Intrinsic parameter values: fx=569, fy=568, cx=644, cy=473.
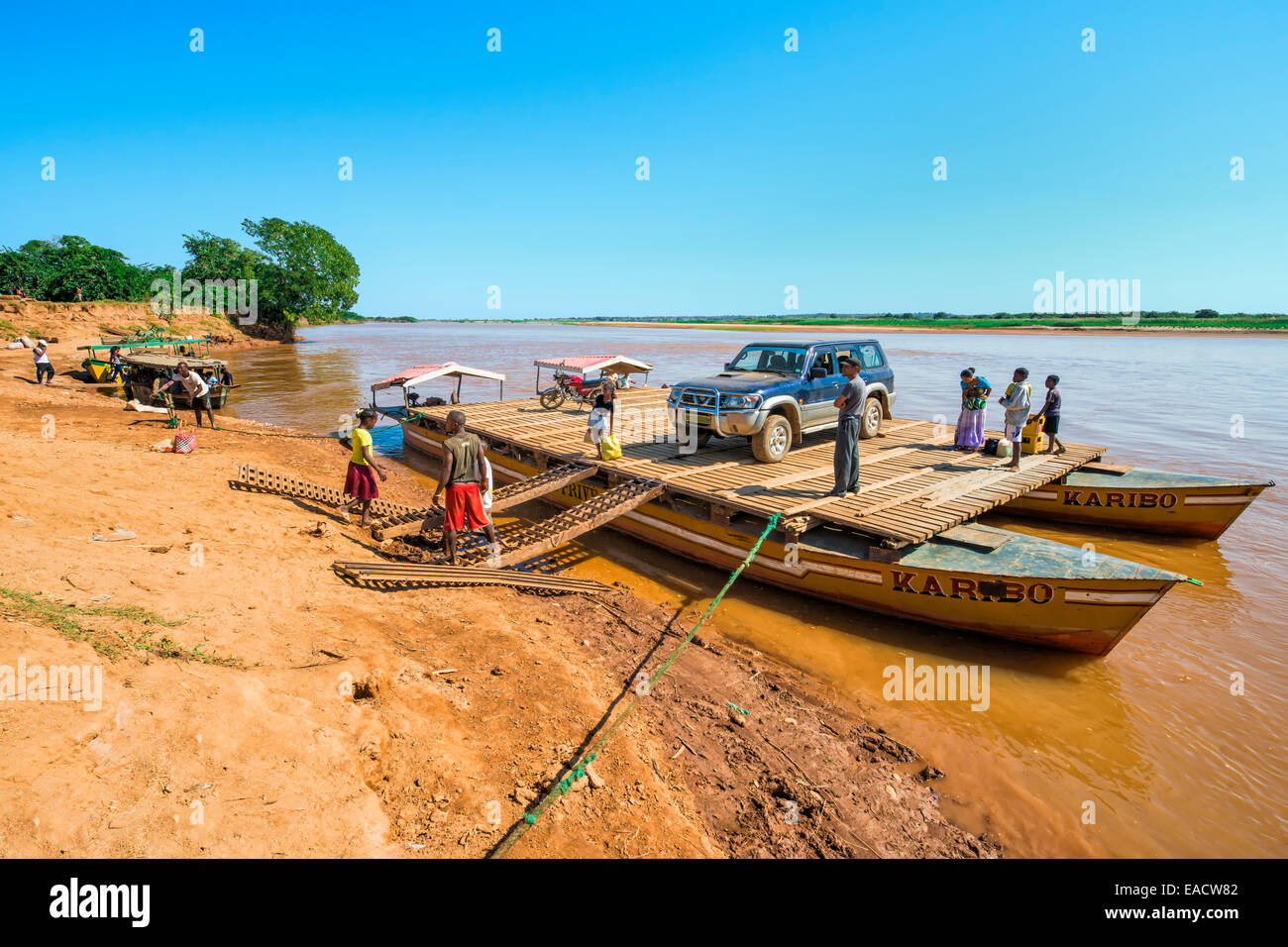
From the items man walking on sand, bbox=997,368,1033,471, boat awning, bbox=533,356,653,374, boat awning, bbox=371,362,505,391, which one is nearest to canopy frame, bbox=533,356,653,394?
boat awning, bbox=533,356,653,374

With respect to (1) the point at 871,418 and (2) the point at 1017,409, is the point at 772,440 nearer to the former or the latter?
(1) the point at 871,418

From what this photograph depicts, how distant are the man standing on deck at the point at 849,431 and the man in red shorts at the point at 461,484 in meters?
5.32

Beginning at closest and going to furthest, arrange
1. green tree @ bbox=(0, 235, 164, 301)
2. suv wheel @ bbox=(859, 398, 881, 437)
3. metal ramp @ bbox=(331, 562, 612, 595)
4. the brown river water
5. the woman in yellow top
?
the brown river water, metal ramp @ bbox=(331, 562, 612, 595), the woman in yellow top, suv wheel @ bbox=(859, 398, 881, 437), green tree @ bbox=(0, 235, 164, 301)

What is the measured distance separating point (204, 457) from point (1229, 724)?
17.4 metres

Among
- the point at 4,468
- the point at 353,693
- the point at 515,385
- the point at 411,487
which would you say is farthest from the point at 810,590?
the point at 515,385

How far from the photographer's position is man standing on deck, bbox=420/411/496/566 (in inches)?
295

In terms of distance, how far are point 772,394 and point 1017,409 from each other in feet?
15.9

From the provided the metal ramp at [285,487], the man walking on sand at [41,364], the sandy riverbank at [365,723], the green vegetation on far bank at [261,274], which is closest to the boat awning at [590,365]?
the metal ramp at [285,487]

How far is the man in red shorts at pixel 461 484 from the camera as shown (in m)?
7.48

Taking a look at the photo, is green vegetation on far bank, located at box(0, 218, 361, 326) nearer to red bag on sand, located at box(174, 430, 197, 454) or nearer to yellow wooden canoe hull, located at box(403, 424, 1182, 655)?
red bag on sand, located at box(174, 430, 197, 454)

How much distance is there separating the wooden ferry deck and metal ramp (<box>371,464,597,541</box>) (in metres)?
0.47

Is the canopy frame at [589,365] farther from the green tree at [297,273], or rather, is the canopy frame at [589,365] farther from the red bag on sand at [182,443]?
the green tree at [297,273]

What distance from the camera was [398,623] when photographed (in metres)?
6.38
